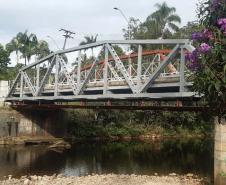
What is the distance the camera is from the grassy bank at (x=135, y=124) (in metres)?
68.2

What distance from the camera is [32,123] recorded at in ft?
205

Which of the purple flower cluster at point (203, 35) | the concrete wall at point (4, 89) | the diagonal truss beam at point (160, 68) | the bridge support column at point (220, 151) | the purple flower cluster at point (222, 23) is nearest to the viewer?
the purple flower cluster at point (222, 23)

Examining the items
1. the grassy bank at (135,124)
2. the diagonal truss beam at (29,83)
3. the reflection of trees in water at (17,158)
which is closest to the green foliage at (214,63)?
the reflection of trees in water at (17,158)

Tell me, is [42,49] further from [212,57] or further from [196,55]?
[212,57]

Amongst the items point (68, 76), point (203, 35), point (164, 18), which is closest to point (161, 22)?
point (164, 18)

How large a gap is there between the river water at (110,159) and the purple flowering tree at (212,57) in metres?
22.7

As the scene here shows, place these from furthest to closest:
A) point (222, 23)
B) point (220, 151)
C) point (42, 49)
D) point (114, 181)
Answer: point (42, 49), point (114, 181), point (220, 151), point (222, 23)

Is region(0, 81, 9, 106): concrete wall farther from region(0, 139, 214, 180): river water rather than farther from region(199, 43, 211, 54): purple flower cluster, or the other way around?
region(199, 43, 211, 54): purple flower cluster

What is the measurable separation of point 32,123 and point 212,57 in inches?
2153

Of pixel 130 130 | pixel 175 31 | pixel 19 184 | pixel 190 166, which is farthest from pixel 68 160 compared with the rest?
pixel 175 31

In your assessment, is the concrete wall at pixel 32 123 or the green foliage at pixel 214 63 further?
the concrete wall at pixel 32 123

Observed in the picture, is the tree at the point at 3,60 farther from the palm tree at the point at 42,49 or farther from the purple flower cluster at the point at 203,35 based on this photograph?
the purple flower cluster at the point at 203,35

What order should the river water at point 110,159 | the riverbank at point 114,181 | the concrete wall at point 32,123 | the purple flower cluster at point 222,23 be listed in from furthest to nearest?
the concrete wall at point 32,123
the river water at point 110,159
the riverbank at point 114,181
the purple flower cluster at point 222,23

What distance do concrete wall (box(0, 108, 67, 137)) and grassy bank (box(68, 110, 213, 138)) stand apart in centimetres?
226
